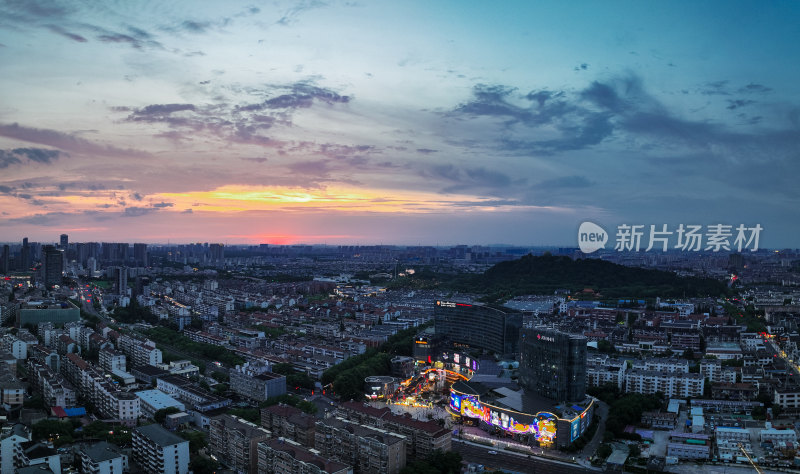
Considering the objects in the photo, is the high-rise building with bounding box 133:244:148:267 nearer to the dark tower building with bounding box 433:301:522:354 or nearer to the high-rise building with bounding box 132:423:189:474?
the dark tower building with bounding box 433:301:522:354

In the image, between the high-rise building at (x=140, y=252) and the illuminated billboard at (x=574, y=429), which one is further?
the high-rise building at (x=140, y=252)

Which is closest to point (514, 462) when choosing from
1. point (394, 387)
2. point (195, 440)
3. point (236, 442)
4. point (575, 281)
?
point (394, 387)

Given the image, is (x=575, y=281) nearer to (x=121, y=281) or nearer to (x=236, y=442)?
(x=121, y=281)

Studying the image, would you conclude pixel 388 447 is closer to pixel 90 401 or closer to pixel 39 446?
pixel 39 446

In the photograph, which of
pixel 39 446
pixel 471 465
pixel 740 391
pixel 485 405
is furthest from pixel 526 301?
pixel 39 446

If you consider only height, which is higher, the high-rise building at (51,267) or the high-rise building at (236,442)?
the high-rise building at (51,267)

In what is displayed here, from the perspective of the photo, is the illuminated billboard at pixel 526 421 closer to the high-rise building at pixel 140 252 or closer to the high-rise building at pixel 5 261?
the high-rise building at pixel 5 261

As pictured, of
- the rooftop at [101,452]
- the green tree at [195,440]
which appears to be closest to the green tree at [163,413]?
the green tree at [195,440]
